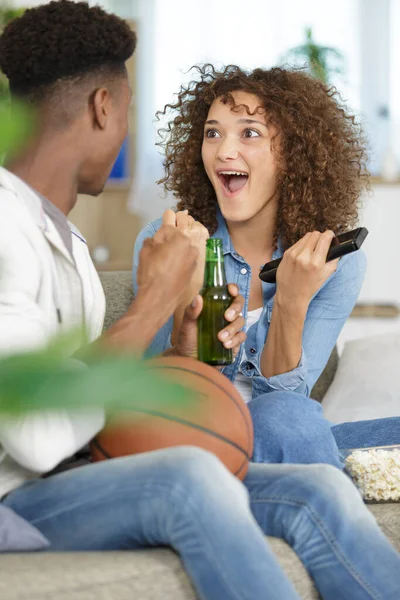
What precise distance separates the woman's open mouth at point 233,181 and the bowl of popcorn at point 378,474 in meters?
0.74

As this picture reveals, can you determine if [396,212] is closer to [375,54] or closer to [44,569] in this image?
[375,54]

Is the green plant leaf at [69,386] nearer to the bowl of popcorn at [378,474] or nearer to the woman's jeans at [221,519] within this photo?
the woman's jeans at [221,519]

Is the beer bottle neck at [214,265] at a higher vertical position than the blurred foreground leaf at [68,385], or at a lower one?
lower

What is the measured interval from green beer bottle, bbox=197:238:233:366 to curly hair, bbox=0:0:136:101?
0.45m

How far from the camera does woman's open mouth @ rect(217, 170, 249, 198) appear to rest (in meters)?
2.24

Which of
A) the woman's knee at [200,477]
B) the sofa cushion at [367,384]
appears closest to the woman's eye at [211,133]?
the sofa cushion at [367,384]

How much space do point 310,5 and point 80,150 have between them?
487cm

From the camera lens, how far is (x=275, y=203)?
7.59ft

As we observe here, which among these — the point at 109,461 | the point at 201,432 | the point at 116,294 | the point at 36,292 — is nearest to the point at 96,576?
the point at 109,461

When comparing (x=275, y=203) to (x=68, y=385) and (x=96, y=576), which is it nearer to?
(x=96, y=576)

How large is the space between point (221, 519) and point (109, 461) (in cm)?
21

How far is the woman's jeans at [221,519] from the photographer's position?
45.0 inches

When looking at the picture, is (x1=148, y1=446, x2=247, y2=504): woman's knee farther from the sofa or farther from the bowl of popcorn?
the bowl of popcorn

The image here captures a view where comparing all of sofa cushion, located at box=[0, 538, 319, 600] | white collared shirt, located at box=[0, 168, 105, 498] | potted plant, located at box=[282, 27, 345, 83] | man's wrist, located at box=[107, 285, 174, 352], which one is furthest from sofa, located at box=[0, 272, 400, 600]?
potted plant, located at box=[282, 27, 345, 83]
